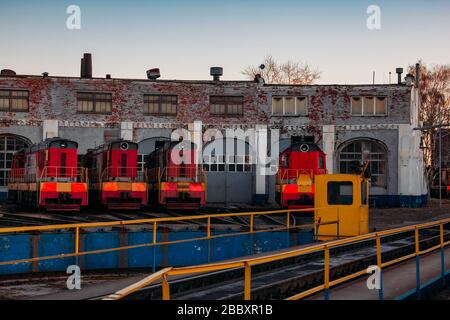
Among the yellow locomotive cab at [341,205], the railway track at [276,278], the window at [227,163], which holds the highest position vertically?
the window at [227,163]

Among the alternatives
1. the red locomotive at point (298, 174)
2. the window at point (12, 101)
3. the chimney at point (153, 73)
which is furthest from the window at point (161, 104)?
the red locomotive at point (298, 174)

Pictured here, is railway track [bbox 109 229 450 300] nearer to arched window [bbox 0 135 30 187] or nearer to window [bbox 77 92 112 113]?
window [bbox 77 92 112 113]

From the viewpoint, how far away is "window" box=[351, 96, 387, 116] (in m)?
42.7

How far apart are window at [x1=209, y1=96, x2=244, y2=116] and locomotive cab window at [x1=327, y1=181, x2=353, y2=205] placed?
70.7ft

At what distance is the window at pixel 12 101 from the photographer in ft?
132

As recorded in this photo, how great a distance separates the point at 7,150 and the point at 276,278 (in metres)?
30.6

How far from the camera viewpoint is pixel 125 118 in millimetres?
41344

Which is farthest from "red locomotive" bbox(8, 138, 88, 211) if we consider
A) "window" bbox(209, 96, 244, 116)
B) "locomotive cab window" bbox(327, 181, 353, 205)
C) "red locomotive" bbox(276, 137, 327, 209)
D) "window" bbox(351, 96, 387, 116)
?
"window" bbox(351, 96, 387, 116)

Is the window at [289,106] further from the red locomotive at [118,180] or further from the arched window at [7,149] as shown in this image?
the arched window at [7,149]

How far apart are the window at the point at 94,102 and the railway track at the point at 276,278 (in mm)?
25520

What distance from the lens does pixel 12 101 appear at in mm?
40344
